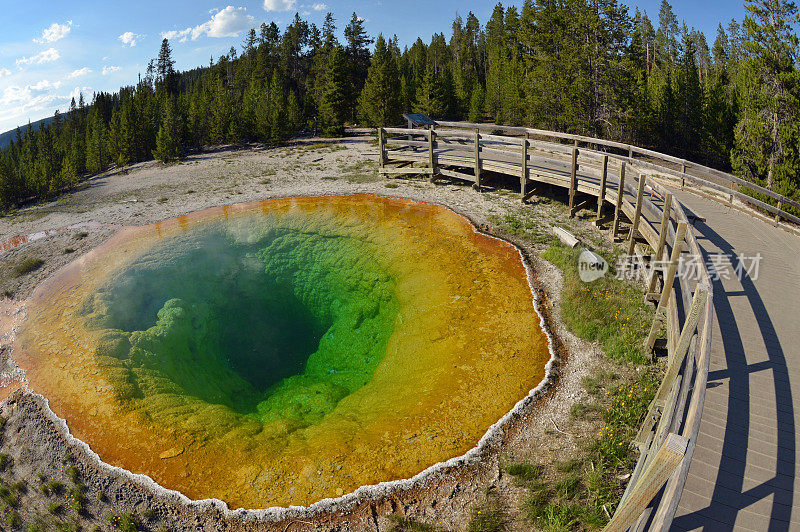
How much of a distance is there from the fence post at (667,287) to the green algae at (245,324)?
6.57 meters

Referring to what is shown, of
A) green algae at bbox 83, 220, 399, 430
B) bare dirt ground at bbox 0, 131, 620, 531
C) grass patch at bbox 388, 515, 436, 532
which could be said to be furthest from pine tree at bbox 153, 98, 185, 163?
grass patch at bbox 388, 515, 436, 532

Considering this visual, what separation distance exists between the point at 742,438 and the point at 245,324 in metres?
13.5

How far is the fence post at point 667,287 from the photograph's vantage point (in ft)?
27.9

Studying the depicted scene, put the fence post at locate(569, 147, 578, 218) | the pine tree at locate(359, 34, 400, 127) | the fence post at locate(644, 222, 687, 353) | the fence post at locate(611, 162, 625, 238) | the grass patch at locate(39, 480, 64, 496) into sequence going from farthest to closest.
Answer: the pine tree at locate(359, 34, 400, 127) → the fence post at locate(569, 147, 578, 218) → the fence post at locate(611, 162, 625, 238) → the fence post at locate(644, 222, 687, 353) → the grass patch at locate(39, 480, 64, 496)

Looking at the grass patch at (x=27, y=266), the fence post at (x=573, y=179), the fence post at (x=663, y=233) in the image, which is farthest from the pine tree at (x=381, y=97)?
the fence post at (x=663, y=233)

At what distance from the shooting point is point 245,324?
15.4 m

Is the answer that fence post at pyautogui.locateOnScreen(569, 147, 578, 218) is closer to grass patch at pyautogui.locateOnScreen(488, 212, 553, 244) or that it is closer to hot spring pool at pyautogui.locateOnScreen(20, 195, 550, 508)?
grass patch at pyautogui.locateOnScreen(488, 212, 553, 244)

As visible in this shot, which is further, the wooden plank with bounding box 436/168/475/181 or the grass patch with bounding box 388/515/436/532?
the wooden plank with bounding box 436/168/475/181

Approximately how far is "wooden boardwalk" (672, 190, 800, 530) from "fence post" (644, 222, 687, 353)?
92 cm

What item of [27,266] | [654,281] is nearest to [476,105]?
[654,281]

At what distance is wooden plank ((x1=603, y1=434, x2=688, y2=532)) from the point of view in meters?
3.84

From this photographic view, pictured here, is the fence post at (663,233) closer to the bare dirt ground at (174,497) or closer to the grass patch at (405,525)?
the bare dirt ground at (174,497)

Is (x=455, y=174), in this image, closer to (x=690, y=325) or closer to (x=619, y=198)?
(x=619, y=198)

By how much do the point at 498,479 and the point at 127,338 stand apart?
409 inches
